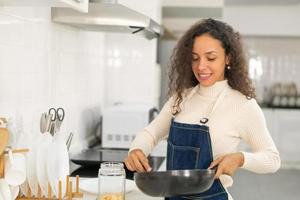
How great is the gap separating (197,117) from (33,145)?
55cm

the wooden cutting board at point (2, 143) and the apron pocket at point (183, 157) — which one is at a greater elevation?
the wooden cutting board at point (2, 143)

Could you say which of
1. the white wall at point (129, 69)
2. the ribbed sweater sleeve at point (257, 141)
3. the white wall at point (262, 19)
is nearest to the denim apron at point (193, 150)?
the ribbed sweater sleeve at point (257, 141)

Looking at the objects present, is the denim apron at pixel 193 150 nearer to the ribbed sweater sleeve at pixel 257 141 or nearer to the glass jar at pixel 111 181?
the ribbed sweater sleeve at pixel 257 141

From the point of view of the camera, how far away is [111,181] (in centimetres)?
139

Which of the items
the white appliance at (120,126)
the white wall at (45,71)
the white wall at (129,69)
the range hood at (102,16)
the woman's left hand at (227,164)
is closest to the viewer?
the woman's left hand at (227,164)

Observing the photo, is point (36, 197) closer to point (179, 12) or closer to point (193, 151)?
point (193, 151)

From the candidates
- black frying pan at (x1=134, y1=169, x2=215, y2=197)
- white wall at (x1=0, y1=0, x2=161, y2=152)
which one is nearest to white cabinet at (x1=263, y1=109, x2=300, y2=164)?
white wall at (x1=0, y1=0, x2=161, y2=152)

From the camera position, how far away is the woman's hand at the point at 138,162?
1.43 meters

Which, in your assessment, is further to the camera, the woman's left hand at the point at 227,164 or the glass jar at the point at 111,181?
the glass jar at the point at 111,181

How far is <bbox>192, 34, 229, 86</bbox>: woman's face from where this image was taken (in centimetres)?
145

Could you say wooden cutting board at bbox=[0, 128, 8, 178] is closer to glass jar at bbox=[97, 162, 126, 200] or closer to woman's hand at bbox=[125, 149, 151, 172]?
glass jar at bbox=[97, 162, 126, 200]

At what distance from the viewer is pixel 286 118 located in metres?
4.87

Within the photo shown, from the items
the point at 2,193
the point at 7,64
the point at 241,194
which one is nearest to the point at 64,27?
the point at 7,64

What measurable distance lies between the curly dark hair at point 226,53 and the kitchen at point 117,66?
1.45 feet
